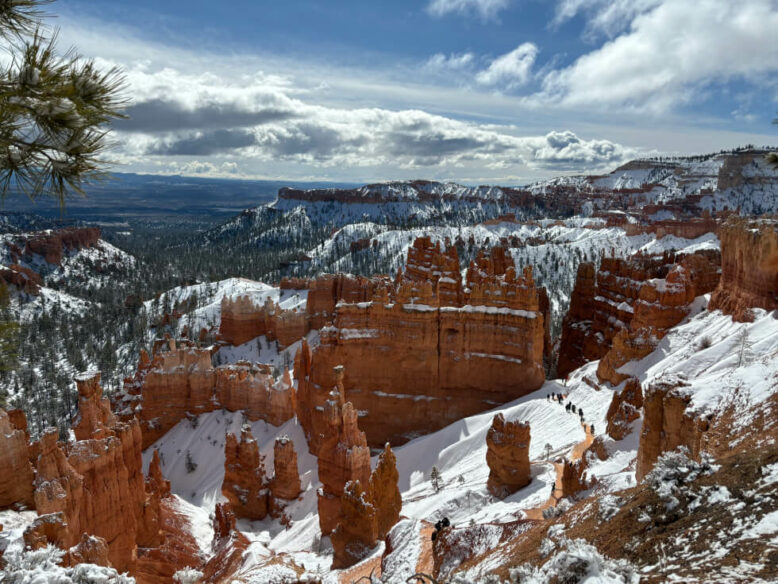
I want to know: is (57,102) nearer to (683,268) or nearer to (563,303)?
(683,268)

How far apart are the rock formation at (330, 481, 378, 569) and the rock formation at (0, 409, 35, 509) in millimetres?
11306

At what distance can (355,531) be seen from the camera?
59.6 ft

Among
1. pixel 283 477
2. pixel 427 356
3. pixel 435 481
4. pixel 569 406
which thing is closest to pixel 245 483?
pixel 283 477

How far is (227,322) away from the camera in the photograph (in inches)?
2611

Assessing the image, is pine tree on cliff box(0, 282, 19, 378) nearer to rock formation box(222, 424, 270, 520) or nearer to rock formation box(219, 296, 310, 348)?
rock formation box(222, 424, 270, 520)

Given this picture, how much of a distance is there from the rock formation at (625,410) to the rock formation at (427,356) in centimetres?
853

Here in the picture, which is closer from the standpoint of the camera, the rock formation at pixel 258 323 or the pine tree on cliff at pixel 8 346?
the pine tree on cliff at pixel 8 346

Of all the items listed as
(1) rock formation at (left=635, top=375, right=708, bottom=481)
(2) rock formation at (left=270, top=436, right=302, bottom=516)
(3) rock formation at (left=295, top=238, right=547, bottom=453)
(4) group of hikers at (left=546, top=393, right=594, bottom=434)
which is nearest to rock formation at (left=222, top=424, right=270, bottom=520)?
(2) rock formation at (left=270, top=436, right=302, bottom=516)

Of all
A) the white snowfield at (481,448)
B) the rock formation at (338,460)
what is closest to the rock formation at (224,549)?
the white snowfield at (481,448)

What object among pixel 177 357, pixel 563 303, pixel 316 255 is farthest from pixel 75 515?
pixel 316 255

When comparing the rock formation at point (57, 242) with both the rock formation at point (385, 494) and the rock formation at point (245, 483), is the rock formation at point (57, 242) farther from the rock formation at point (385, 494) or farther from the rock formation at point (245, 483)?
the rock formation at point (385, 494)

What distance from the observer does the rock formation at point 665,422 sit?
13.0 m

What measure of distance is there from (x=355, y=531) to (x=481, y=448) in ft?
31.6

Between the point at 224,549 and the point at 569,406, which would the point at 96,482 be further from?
the point at 569,406
